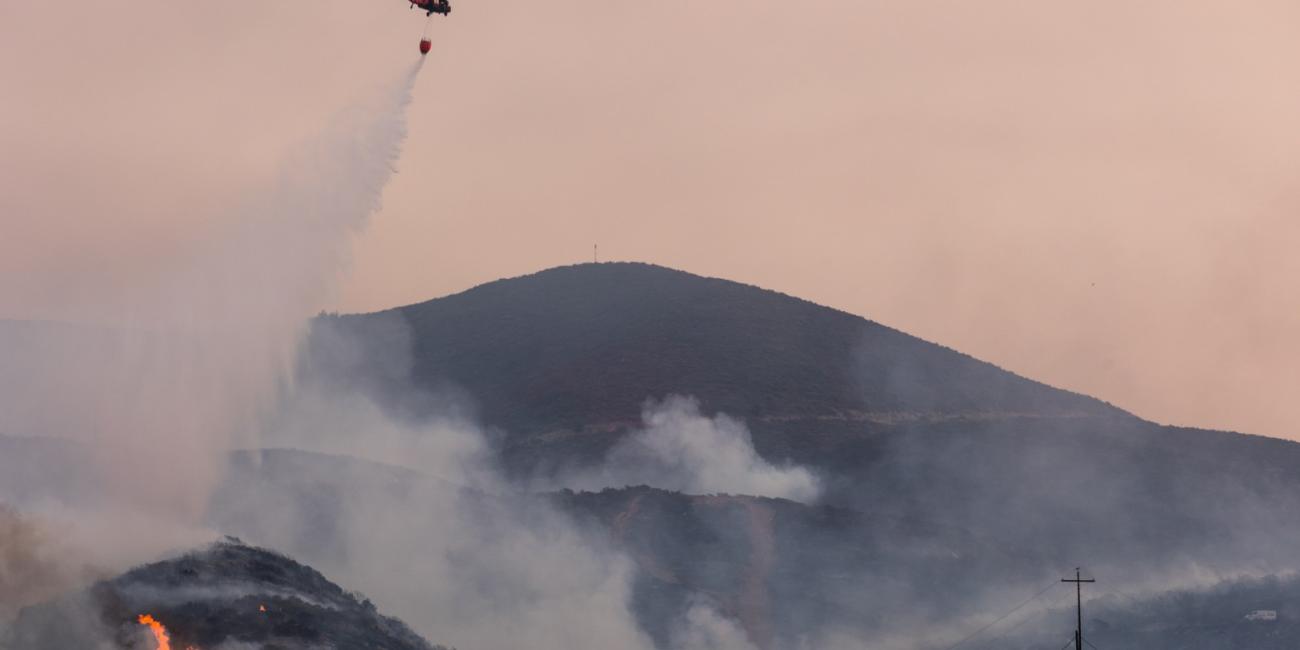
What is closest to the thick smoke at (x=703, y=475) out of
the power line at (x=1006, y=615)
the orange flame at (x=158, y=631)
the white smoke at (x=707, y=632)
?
the power line at (x=1006, y=615)

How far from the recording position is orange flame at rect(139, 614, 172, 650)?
100 m

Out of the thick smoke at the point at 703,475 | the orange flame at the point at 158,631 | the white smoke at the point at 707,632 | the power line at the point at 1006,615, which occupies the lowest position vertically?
the orange flame at the point at 158,631

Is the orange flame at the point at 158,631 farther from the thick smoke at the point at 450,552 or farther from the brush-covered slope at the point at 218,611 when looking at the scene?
the thick smoke at the point at 450,552

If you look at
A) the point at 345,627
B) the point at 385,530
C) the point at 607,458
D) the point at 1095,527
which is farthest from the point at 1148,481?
the point at 345,627

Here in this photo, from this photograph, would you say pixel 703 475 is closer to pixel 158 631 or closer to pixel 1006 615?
pixel 1006 615

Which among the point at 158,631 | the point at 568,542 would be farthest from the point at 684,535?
the point at 158,631

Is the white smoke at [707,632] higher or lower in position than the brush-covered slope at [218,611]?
higher

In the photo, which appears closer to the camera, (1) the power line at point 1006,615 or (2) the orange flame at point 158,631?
(2) the orange flame at point 158,631

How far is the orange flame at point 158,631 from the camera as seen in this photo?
100500 mm

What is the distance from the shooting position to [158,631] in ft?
333

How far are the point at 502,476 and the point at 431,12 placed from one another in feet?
309

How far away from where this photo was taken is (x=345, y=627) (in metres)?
110

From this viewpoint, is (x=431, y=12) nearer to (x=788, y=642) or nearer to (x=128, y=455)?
(x=128, y=455)

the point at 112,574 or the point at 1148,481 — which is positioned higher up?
the point at 1148,481
